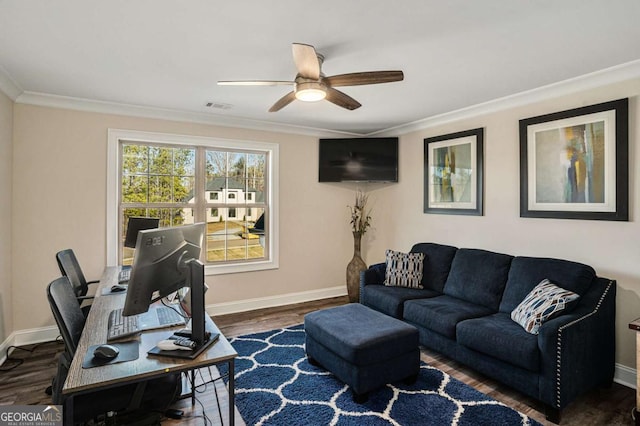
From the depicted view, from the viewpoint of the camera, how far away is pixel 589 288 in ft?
8.79

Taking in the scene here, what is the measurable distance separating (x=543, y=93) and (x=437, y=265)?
1998mm

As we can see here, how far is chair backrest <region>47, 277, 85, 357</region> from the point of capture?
1651 mm

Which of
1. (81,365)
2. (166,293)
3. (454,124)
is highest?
(454,124)

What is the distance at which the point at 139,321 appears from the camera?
6.21ft

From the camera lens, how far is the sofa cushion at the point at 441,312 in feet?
9.70

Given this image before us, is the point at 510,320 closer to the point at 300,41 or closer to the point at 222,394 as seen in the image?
Result: the point at 222,394

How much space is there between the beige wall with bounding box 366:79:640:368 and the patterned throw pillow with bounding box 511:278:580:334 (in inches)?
22.3

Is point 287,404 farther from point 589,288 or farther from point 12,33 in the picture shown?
point 12,33

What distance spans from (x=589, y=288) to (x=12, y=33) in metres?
4.50

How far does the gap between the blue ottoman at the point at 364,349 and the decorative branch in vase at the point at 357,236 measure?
1.94m

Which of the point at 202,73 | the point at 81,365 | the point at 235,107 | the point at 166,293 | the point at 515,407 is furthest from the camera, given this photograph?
the point at 235,107

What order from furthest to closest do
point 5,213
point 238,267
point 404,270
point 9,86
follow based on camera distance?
point 238,267, point 404,270, point 5,213, point 9,86

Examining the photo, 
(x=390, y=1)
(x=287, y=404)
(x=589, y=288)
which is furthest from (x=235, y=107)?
(x=589, y=288)

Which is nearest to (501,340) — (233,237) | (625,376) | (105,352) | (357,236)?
(625,376)
